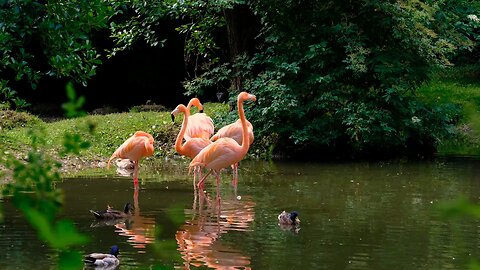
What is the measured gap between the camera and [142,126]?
683 inches

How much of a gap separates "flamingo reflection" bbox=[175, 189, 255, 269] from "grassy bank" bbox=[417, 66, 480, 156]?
6140mm

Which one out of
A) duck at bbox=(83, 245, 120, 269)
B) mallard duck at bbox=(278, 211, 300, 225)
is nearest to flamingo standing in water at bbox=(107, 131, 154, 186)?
mallard duck at bbox=(278, 211, 300, 225)

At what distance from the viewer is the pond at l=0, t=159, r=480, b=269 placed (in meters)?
7.12

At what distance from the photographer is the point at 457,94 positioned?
21156 millimetres

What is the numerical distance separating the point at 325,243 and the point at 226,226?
4.49ft

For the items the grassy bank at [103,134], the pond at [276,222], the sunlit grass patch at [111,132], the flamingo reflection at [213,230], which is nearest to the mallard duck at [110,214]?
the pond at [276,222]

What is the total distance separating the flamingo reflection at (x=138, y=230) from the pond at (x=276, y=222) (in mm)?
11

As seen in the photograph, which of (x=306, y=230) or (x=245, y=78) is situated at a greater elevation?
(x=245, y=78)

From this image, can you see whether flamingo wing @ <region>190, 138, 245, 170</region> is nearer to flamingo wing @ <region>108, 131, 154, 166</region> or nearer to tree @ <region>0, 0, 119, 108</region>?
flamingo wing @ <region>108, 131, 154, 166</region>

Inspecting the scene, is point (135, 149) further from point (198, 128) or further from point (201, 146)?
point (198, 128)

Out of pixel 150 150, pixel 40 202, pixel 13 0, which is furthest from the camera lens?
pixel 150 150

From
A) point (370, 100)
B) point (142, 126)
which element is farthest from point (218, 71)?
point (370, 100)

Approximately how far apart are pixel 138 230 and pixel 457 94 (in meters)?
14.6

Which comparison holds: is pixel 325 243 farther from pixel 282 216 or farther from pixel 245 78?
pixel 245 78
